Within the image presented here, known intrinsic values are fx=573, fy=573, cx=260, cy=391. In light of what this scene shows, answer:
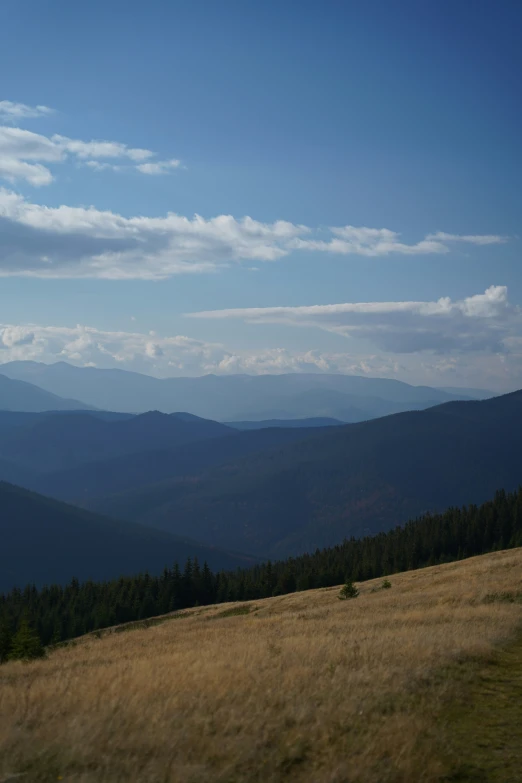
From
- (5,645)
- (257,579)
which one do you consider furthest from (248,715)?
(257,579)

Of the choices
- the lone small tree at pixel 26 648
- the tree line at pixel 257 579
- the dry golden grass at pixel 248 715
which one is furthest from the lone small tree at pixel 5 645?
the tree line at pixel 257 579

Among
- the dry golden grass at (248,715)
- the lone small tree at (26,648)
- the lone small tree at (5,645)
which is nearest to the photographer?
the dry golden grass at (248,715)

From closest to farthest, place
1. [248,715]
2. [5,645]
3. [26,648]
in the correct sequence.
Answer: [248,715]
[26,648]
[5,645]

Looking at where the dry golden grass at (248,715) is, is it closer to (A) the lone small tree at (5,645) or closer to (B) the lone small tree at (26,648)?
(B) the lone small tree at (26,648)

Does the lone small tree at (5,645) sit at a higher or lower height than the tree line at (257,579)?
higher

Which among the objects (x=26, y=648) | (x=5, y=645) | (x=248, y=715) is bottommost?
(x=5, y=645)

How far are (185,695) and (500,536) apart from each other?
431 ft

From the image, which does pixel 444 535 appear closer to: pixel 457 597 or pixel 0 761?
pixel 457 597

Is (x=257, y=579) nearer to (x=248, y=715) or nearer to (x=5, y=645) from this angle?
(x=5, y=645)

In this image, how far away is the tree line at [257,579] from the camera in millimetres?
95688

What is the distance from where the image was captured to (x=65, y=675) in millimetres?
14594

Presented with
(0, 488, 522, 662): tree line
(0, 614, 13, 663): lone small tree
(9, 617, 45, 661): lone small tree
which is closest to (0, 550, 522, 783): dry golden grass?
(9, 617, 45, 661): lone small tree

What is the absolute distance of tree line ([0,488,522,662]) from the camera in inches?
3767

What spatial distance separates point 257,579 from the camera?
11825 cm
